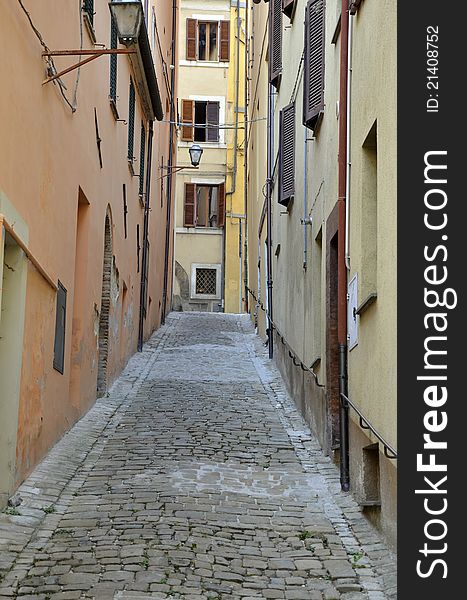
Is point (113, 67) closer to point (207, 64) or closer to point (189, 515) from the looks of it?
point (189, 515)

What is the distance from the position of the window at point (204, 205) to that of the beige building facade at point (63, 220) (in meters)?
15.2

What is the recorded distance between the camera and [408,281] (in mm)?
5766

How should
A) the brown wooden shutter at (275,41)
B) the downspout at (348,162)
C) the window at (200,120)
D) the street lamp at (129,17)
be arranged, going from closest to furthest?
the downspout at (348,162) < the street lamp at (129,17) < the brown wooden shutter at (275,41) < the window at (200,120)

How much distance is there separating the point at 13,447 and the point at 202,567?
243 centimetres

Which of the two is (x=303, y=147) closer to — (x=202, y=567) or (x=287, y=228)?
(x=287, y=228)

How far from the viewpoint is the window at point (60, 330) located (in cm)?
1105

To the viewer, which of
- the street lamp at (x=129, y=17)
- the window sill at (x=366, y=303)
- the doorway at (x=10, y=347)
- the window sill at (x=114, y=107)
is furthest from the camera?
the window sill at (x=114, y=107)

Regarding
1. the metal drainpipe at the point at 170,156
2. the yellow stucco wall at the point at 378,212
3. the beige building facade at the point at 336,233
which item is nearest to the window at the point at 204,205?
the metal drainpipe at the point at 170,156

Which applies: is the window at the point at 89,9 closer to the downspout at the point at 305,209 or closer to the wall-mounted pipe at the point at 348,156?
the downspout at the point at 305,209

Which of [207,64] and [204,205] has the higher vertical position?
[207,64]

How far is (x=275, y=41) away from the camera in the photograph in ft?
64.6

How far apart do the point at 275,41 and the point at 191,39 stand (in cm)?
1754

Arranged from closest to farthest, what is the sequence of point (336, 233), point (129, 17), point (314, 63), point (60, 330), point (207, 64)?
1. point (129, 17)
2. point (336, 233)
3. point (60, 330)
4. point (314, 63)
5. point (207, 64)

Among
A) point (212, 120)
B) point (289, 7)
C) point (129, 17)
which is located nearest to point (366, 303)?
point (129, 17)
